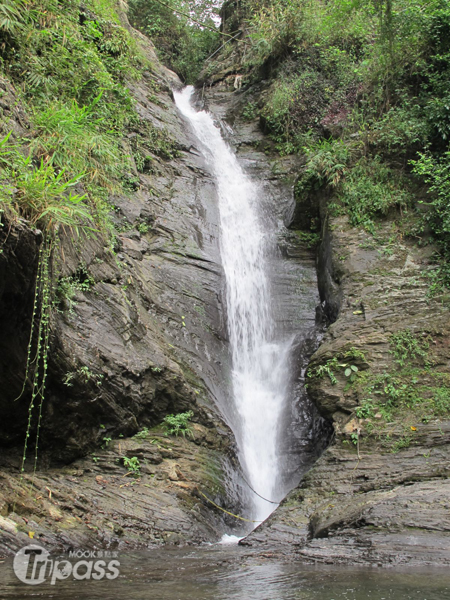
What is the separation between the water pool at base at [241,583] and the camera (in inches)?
119

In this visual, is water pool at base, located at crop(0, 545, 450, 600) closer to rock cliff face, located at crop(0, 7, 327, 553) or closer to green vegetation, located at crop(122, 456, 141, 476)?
rock cliff face, located at crop(0, 7, 327, 553)

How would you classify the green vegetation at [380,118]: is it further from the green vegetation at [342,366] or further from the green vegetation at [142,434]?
the green vegetation at [142,434]

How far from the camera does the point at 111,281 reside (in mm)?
7262

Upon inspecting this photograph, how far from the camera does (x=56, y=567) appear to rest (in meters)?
4.11

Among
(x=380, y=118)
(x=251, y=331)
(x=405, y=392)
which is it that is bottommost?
(x=405, y=392)

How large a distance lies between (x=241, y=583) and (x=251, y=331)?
7408mm

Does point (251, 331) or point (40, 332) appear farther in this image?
point (251, 331)

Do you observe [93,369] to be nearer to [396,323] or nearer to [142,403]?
[142,403]

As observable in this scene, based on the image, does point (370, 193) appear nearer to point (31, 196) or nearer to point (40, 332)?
point (31, 196)

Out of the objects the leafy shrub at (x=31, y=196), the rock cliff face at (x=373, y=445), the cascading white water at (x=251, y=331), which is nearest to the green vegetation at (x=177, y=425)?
the cascading white water at (x=251, y=331)

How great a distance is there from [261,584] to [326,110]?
1466cm

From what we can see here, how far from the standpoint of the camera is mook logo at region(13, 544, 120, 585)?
371 cm

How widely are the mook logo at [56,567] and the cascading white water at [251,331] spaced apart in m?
3.04

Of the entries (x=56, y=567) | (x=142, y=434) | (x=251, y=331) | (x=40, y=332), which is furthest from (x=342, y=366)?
(x=56, y=567)
